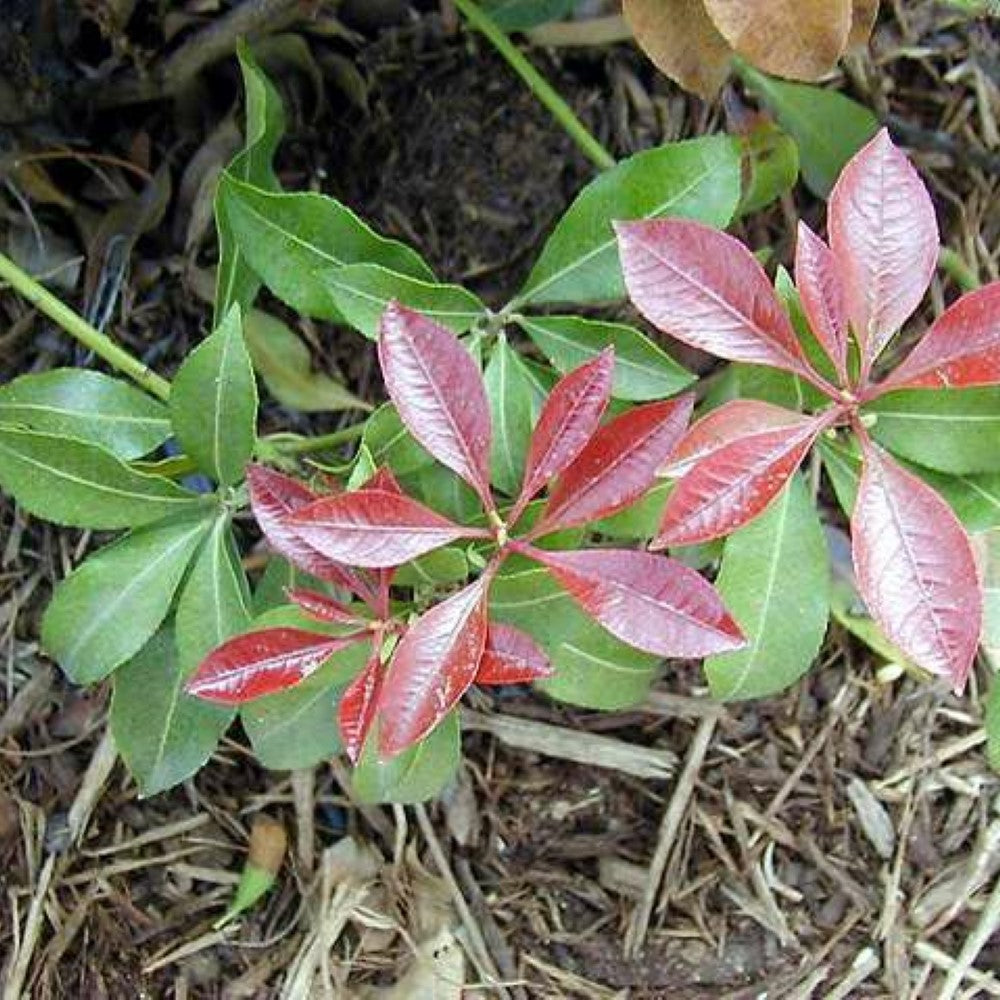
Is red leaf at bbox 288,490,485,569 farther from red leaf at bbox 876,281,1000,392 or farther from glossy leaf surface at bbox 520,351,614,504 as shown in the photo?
red leaf at bbox 876,281,1000,392

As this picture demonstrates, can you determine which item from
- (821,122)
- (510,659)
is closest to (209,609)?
(510,659)

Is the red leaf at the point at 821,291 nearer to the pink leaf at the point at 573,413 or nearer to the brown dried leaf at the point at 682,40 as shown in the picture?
the pink leaf at the point at 573,413

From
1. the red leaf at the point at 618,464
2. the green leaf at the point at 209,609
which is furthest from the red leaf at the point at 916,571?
the green leaf at the point at 209,609

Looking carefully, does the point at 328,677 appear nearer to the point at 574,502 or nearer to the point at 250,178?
the point at 574,502

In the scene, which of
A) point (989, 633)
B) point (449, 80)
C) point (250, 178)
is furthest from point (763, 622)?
point (449, 80)

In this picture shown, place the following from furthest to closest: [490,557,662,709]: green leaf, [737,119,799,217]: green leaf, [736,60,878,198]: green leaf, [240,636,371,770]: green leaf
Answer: [736,60,878,198]: green leaf, [737,119,799,217]: green leaf, [240,636,371,770]: green leaf, [490,557,662,709]: green leaf

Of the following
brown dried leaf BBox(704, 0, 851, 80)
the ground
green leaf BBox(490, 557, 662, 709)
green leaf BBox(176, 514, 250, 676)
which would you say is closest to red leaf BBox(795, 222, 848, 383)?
brown dried leaf BBox(704, 0, 851, 80)

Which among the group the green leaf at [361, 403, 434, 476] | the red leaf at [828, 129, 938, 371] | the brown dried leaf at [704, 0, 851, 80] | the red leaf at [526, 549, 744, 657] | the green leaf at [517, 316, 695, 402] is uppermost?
the brown dried leaf at [704, 0, 851, 80]
